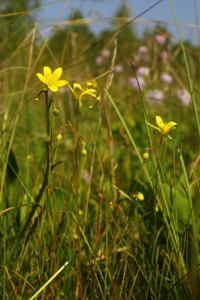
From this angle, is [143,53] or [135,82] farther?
[143,53]

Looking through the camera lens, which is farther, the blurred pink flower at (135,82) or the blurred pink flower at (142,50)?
the blurred pink flower at (142,50)

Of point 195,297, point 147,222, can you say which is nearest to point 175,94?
point 147,222

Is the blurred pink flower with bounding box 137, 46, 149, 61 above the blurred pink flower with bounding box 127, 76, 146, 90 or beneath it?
above

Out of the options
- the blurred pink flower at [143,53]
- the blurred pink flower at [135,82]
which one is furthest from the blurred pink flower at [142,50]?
the blurred pink flower at [135,82]

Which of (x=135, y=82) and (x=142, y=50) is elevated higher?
(x=142, y=50)

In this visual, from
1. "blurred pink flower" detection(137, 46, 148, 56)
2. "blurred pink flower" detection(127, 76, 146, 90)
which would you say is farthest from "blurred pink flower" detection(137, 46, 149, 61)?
"blurred pink flower" detection(127, 76, 146, 90)

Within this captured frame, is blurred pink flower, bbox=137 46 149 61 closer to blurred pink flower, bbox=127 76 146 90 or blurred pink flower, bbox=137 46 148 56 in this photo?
blurred pink flower, bbox=137 46 148 56

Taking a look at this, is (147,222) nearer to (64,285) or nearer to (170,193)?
(170,193)

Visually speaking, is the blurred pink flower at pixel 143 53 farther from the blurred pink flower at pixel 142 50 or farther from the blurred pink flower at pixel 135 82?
the blurred pink flower at pixel 135 82

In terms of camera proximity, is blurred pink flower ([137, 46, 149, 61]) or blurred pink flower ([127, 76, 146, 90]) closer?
blurred pink flower ([127, 76, 146, 90])

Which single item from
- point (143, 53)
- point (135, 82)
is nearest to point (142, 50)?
point (143, 53)

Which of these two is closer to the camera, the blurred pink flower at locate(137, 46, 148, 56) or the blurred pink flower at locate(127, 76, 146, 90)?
the blurred pink flower at locate(127, 76, 146, 90)

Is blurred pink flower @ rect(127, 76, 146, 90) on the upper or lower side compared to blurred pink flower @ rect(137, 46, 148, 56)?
lower

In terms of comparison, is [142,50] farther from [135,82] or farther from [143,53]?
[135,82]
